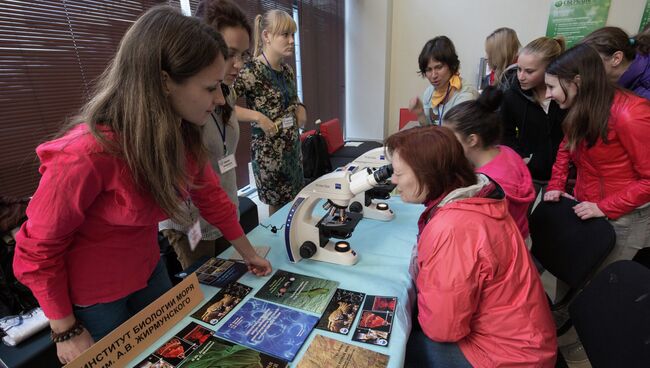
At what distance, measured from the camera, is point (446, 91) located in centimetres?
205

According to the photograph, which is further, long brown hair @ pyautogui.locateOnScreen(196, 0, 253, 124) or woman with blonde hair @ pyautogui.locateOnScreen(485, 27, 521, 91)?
woman with blonde hair @ pyautogui.locateOnScreen(485, 27, 521, 91)

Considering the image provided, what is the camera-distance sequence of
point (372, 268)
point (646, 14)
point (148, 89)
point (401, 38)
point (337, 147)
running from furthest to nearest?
point (401, 38) → point (337, 147) → point (646, 14) → point (372, 268) → point (148, 89)

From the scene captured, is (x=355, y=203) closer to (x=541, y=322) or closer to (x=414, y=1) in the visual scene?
(x=541, y=322)

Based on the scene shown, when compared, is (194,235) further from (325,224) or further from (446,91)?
(446,91)

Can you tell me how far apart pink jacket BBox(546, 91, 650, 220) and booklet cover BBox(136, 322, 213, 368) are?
1.57m

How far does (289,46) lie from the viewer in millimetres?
1785

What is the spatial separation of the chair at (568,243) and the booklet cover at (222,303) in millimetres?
1182

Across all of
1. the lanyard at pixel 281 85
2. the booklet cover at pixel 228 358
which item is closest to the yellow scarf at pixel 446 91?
the lanyard at pixel 281 85

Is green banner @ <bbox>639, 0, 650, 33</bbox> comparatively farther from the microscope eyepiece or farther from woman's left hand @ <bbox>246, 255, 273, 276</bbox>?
woman's left hand @ <bbox>246, 255, 273, 276</bbox>

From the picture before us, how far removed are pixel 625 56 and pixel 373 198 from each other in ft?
4.61

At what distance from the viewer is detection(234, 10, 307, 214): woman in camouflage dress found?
1.75 m

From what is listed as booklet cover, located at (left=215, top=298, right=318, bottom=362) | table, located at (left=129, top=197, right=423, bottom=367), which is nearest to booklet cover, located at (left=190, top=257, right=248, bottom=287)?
table, located at (left=129, top=197, right=423, bottom=367)

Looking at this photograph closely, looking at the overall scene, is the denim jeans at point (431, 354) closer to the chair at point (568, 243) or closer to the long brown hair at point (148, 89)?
the chair at point (568, 243)

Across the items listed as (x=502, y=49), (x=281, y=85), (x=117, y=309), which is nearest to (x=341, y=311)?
(x=117, y=309)
